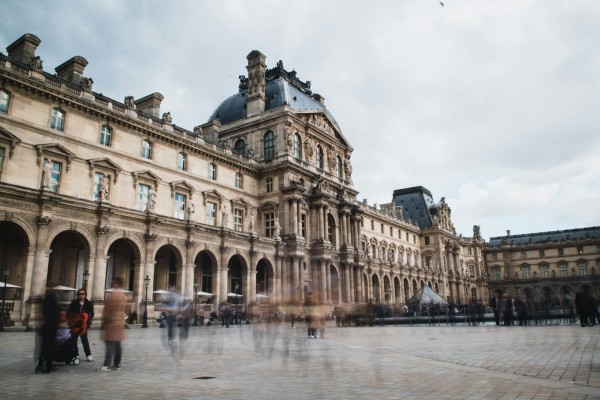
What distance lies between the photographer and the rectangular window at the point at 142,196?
120 ft

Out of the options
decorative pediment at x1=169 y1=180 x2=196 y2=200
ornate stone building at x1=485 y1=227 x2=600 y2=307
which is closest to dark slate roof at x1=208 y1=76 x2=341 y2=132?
decorative pediment at x1=169 y1=180 x2=196 y2=200

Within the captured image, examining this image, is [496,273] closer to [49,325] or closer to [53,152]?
[53,152]

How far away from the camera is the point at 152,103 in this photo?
4256 cm

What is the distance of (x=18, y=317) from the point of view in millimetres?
24938

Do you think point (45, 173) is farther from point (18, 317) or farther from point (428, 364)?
point (428, 364)

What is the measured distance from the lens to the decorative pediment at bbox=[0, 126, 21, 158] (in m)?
28.7

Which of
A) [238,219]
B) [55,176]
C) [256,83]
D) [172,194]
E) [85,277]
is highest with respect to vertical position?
[256,83]

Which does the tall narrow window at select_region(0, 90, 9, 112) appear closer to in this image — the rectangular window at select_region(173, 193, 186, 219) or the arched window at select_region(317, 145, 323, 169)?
the rectangular window at select_region(173, 193, 186, 219)

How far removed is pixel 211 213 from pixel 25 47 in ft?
64.6

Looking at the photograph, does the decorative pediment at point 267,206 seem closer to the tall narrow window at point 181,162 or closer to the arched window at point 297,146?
the arched window at point 297,146

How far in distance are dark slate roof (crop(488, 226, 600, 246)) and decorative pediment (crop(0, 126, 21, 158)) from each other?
355ft

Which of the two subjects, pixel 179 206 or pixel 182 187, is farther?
pixel 182 187

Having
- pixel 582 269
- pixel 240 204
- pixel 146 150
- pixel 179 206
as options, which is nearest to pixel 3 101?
pixel 146 150

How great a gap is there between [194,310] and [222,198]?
13.6 metres
